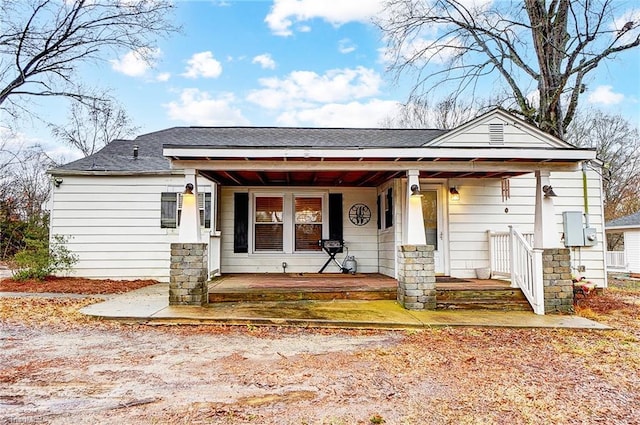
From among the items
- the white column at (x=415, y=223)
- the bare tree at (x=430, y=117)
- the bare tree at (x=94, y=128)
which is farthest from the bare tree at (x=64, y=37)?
the bare tree at (x=430, y=117)

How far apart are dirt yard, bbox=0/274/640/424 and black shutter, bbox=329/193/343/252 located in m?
4.16

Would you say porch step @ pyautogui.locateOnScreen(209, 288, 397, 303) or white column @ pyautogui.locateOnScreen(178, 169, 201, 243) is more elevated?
white column @ pyautogui.locateOnScreen(178, 169, 201, 243)

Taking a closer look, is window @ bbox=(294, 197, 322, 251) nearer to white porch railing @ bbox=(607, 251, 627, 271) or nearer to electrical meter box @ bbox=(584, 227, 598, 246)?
electrical meter box @ bbox=(584, 227, 598, 246)

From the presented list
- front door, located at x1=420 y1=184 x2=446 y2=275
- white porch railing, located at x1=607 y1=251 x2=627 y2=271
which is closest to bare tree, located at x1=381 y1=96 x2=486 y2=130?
white porch railing, located at x1=607 y1=251 x2=627 y2=271

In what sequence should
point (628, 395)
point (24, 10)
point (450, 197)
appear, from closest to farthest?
point (628, 395), point (450, 197), point (24, 10)

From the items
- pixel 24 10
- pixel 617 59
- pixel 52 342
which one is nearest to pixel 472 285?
pixel 52 342

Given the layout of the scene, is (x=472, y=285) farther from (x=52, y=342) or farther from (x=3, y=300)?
(x=3, y=300)

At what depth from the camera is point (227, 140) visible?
396 inches

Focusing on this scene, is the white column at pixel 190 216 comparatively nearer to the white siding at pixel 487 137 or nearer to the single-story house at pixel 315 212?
the single-story house at pixel 315 212

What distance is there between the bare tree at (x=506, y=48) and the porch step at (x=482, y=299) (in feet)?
25.2

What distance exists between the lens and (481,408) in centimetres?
275

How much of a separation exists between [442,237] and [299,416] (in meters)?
6.03

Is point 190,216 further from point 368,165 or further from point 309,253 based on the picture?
point 309,253

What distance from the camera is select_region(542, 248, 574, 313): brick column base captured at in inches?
235
